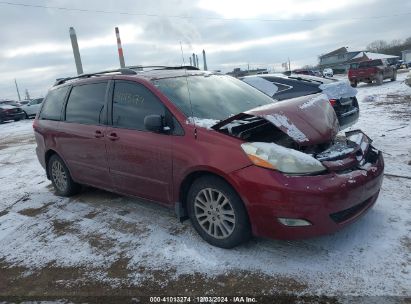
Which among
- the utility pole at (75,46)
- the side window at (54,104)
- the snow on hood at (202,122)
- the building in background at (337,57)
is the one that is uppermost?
the utility pole at (75,46)

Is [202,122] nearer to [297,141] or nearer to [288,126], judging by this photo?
[288,126]

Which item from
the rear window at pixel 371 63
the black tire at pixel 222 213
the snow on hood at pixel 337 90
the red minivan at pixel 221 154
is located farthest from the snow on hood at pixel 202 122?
the rear window at pixel 371 63

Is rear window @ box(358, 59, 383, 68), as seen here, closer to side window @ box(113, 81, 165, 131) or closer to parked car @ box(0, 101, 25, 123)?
parked car @ box(0, 101, 25, 123)

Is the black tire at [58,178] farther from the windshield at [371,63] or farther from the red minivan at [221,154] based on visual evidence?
the windshield at [371,63]

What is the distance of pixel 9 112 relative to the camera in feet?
83.2

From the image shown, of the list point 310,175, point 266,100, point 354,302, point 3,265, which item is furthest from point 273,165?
point 3,265

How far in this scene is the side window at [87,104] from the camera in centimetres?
487

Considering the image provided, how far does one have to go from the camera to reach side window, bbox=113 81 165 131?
4.21 metres

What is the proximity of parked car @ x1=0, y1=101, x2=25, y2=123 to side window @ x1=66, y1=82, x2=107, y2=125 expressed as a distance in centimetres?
2247

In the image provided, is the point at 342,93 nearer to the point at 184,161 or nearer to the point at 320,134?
the point at 320,134

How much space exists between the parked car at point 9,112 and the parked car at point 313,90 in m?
21.1

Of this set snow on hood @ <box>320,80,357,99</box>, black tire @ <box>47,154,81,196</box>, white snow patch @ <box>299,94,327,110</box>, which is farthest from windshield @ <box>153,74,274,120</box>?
snow on hood @ <box>320,80,357,99</box>

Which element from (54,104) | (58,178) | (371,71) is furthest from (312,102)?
(371,71)

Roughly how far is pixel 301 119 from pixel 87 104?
2.75m
